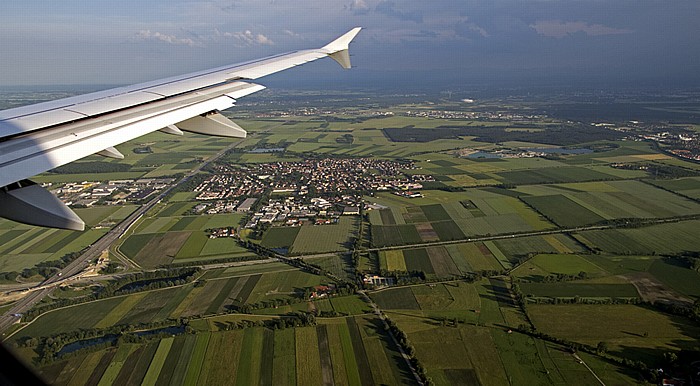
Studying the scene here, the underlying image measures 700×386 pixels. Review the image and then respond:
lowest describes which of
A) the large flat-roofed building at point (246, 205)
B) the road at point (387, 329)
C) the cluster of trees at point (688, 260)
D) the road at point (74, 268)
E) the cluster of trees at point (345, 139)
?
the road at point (74, 268)

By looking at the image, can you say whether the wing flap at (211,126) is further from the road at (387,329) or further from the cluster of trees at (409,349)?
the road at (387,329)

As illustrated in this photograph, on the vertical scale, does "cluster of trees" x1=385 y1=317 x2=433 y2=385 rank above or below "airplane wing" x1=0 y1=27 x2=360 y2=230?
below

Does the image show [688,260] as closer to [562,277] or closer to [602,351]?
[562,277]

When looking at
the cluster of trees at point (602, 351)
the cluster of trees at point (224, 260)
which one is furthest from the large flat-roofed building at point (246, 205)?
the cluster of trees at point (602, 351)

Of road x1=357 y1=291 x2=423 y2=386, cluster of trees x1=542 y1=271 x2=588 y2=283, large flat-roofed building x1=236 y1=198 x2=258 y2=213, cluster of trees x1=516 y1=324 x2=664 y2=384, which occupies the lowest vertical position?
large flat-roofed building x1=236 y1=198 x2=258 y2=213

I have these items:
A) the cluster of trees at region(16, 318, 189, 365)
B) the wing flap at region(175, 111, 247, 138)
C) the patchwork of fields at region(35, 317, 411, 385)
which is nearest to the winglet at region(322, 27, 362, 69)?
the wing flap at region(175, 111, 247, 138)

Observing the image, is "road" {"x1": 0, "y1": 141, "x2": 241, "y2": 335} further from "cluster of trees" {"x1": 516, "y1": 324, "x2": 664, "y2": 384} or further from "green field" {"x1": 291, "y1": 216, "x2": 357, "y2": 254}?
"cluster of trees" {"x1": 516, "y1": 324, "x2": 664, "y2": 384}

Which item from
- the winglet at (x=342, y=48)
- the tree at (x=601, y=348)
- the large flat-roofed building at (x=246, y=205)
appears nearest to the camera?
the winglet at (x=342, y=48)
